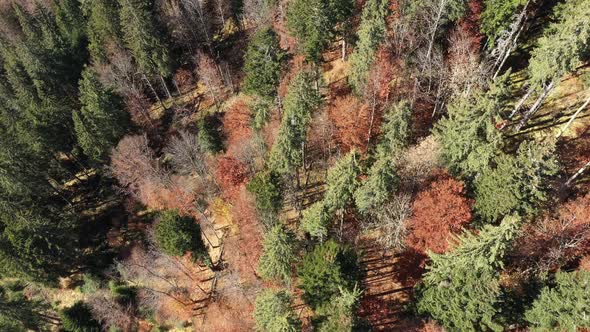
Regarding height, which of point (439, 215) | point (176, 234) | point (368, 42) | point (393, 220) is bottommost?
point (439, 215)

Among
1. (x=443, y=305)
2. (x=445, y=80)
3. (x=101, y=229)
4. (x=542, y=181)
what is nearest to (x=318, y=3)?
(x=445, y=80)

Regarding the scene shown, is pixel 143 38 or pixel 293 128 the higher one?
pixel 143 38

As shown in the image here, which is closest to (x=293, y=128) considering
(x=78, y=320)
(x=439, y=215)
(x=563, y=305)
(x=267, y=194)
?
(x=267, y=194)

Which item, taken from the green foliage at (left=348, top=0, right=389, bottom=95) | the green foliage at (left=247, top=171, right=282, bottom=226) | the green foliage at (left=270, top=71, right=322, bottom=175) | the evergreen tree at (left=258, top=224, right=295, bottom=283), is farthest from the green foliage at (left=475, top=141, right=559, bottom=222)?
the green foliage at (left=247, top=171, right=282, bottom=226)

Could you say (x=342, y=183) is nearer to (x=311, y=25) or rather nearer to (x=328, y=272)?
(x=328, y=272)

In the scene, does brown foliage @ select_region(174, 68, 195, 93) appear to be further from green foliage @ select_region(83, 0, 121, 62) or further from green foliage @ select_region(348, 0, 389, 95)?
green foliage @ select_region(348, 0, 389, 95)

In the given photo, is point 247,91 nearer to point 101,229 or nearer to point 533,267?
point 101,229

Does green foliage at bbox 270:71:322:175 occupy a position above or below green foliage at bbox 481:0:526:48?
below

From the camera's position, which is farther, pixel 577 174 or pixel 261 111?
pixel 261 111
